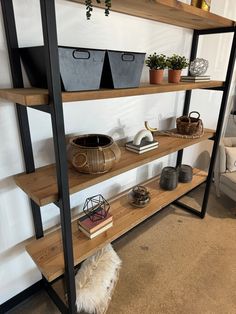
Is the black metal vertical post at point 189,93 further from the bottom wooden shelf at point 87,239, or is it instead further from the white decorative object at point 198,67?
the bottom wooden shelf at point 87,239

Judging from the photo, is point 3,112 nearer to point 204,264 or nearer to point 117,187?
point 117,187

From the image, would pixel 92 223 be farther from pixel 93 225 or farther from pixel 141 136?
pixel 141 136

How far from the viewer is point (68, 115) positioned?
4.26 feet

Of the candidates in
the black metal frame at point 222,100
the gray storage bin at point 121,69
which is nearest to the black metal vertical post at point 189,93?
the black metal frame at point 222,100

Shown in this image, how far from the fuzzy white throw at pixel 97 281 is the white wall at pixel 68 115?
33cm

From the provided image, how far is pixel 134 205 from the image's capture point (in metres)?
1.66

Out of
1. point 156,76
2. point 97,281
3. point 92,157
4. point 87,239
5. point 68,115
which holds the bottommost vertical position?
point 97,281

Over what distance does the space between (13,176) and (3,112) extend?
1.05 ft

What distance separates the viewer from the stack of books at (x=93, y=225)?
1.31 m

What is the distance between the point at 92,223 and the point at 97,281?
0.34 metres

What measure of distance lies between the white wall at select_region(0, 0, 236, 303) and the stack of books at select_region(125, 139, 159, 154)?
0.55 feet

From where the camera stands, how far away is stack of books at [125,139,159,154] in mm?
1450

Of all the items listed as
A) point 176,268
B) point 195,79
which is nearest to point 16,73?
point 195,79

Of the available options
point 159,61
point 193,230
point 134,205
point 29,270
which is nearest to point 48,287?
point 29,270
